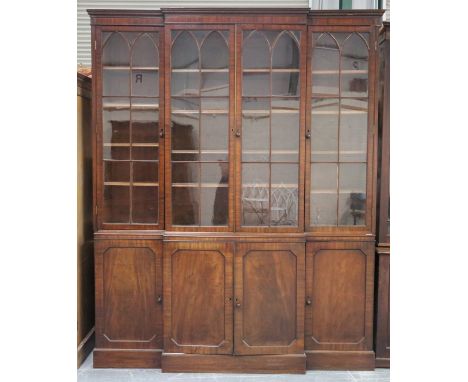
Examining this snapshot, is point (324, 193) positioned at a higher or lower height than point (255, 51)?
lower

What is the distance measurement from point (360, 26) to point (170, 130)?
4.39 ft

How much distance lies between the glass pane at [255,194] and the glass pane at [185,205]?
11.7 inches

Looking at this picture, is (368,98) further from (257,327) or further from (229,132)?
(257,327)

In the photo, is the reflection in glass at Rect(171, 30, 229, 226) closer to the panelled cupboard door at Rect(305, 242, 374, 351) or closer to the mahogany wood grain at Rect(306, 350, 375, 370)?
the panelled cupboard door at Rect(305, 242, 374, 351)

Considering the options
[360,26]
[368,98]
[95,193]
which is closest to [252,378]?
[95,193]

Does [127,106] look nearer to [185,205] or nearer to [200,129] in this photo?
[200,129]

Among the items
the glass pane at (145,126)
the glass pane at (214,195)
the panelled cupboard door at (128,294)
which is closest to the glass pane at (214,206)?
the glass pane at (214,195)

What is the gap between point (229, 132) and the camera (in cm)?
288

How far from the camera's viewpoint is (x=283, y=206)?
9.56 ft

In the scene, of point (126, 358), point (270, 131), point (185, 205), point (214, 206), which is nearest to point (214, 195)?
point (214, 206)

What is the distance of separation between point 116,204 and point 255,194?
0.89m

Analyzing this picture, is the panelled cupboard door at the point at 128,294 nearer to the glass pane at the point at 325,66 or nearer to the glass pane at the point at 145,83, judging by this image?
the glass pane at the point at 145,83

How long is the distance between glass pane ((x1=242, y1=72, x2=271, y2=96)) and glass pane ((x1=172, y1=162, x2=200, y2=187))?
22.1 inches

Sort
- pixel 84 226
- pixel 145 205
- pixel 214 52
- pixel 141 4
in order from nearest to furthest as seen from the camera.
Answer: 1. pixel 214 52
2. pixel 145 205
3. pixel 84 226
4. pixel 141 4
